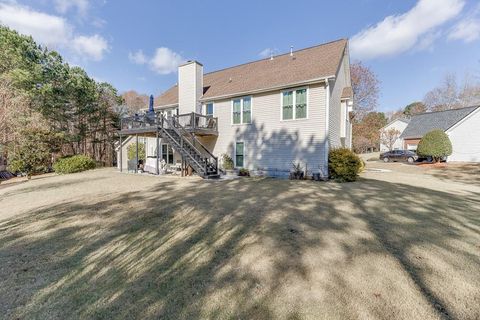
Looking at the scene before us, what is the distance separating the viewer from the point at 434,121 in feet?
91.7

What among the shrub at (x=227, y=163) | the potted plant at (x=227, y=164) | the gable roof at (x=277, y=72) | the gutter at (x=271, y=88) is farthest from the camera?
the shrub at (x=227, y=163)

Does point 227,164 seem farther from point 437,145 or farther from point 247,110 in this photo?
point 437,145

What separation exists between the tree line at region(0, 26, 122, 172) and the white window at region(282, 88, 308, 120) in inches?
782

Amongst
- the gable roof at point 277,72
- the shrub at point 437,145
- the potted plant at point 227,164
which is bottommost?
the potted plant at point 227,164

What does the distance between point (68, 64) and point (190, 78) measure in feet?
45.7

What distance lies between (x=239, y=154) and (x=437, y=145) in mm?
20110

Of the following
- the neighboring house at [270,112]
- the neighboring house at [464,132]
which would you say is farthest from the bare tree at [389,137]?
the neighboring house at [270,112]

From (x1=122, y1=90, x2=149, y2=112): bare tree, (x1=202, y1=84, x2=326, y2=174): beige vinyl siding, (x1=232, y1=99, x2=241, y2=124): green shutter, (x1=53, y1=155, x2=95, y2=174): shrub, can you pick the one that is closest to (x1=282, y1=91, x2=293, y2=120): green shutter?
(x1=202, y1=84, x2=326, y2=174): beige vinyl siding

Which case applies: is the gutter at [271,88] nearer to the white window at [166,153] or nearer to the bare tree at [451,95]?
the white window at [166,153]

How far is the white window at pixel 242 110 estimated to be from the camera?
47.4ft

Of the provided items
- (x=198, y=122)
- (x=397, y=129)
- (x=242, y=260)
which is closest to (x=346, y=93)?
(x=198, y=122)

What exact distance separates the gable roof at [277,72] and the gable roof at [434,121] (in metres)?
20.1

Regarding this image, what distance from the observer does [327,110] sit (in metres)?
11.7

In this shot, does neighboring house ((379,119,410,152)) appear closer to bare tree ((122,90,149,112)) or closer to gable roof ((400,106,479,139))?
gable roof ((400,106,479,139))
